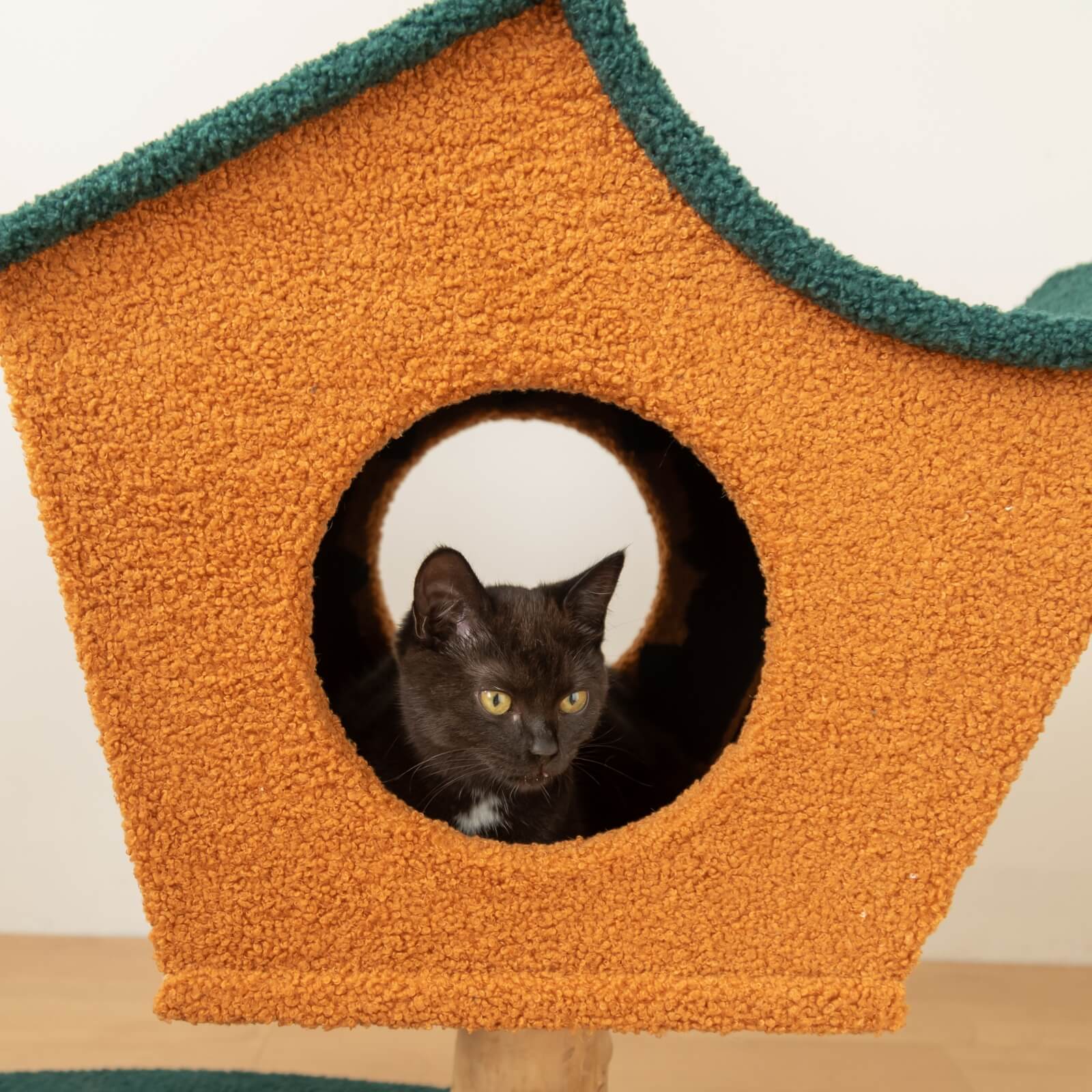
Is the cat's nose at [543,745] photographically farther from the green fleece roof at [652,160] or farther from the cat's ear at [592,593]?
the green fleece roof at [652,160]

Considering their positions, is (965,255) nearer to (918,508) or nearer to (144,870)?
(918,508)

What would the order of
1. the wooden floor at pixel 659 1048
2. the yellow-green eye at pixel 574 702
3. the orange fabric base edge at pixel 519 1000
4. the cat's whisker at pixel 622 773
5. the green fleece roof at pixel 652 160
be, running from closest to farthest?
the green fleece roof at pixel 652 160, the orange fabric base edge at pixel 519 1000, the yellow-green eye at pixel 574 702, the cat's whisker at pixel 622 773, the wooden floor at pixel 659 1048

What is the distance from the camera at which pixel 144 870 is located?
2.65 feet

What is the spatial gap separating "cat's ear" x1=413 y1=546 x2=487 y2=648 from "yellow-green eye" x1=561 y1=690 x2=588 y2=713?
0.11 m

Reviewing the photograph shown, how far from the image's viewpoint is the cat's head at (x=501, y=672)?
90 centimetres

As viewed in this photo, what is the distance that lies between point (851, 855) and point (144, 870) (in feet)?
1.94

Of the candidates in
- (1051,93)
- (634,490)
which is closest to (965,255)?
(1051,93)

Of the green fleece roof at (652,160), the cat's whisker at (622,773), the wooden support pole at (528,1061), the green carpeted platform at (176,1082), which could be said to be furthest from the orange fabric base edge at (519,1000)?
the green fleece roof at (652,160)

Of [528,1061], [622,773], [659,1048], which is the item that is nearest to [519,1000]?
[528,1061]

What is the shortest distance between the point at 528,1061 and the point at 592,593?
44cm

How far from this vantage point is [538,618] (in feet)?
3.15

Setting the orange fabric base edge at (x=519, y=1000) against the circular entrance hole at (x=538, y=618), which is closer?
the orange fabric base edge at (x=519, y=1000)

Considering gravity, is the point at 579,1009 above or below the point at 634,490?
below

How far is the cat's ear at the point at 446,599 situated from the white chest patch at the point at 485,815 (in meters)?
0.17
